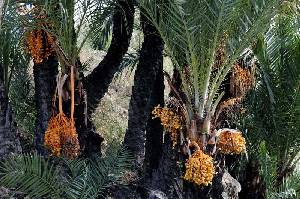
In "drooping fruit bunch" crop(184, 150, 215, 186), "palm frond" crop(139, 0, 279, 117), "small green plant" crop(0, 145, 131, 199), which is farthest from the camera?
"small green plant" crop(0, 145, 131, 199)

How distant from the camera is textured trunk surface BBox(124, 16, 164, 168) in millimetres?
8648

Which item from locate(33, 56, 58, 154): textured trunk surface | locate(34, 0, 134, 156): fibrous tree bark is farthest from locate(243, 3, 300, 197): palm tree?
locate(33, 56, 58, 154): textured trunk surface

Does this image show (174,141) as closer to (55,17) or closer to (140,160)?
(55,17)

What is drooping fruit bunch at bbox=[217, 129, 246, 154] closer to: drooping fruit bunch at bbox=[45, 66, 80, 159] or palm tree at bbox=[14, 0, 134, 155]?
drooping fruit bunch at bbox=[45, 66, 80, 159]

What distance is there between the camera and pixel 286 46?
7.60 meters

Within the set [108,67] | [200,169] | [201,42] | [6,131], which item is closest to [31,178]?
[6,131]

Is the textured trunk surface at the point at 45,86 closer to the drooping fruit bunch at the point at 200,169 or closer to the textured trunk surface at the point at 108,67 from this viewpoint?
the textured trunk surface at the point at 108,67

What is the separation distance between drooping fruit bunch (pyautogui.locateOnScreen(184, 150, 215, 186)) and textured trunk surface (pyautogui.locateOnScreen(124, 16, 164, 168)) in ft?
8.17

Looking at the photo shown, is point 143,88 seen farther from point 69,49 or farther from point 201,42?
point 201,42

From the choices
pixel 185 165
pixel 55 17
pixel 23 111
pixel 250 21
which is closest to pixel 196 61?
pixel 250 21

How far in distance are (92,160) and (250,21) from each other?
9.37 ft

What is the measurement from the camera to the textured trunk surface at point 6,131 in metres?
7.41

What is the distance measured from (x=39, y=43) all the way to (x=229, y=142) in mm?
2594

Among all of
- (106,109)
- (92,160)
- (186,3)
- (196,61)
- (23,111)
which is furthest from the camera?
(106,109)
